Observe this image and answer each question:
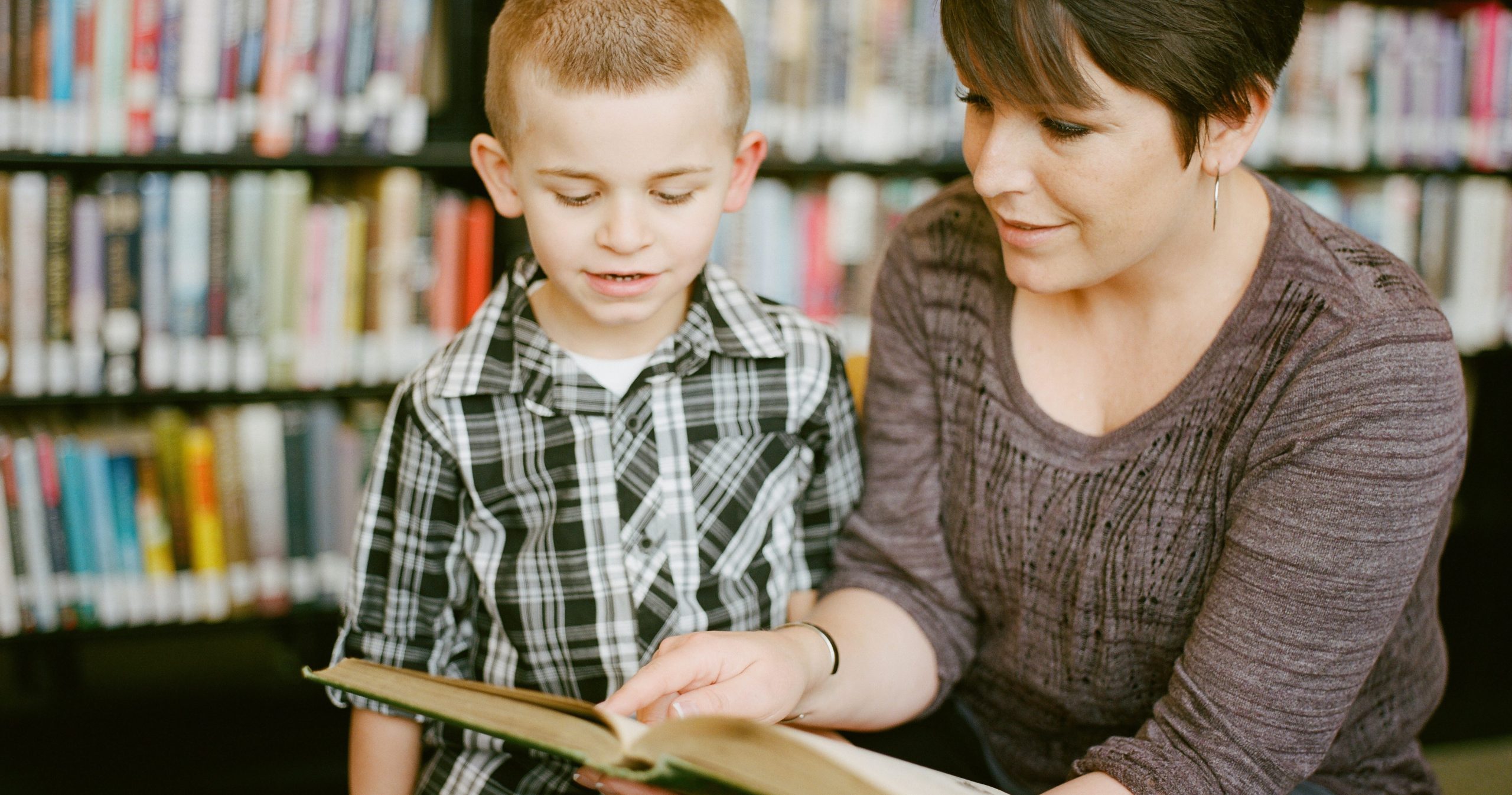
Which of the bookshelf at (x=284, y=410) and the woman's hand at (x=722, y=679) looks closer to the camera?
the woman's hand at (x=722, y=679)

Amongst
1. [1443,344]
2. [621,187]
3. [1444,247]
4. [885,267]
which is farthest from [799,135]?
[1444,247]

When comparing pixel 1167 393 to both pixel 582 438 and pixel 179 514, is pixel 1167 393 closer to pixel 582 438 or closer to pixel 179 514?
pixel 582 438

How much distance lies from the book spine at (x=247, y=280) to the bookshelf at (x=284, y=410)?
0.11 ft

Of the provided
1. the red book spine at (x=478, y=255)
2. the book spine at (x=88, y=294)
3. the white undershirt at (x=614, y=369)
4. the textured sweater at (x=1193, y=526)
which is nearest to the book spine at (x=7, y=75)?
the book spine at (x=88, y=294)

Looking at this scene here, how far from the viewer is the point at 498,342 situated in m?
1.04

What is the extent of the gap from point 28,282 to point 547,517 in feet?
3.40

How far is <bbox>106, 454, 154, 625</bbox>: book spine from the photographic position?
66.7 inches

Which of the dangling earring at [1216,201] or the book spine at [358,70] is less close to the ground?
the book spine at [358,70]

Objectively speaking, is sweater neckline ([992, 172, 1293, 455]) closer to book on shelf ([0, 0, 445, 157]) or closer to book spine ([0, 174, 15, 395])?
book on shelf ([0, 0, 445, 157])

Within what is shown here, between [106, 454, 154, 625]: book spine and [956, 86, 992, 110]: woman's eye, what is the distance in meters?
1.37

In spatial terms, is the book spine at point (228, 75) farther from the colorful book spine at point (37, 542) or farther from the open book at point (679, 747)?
the open book at point (679, 747)

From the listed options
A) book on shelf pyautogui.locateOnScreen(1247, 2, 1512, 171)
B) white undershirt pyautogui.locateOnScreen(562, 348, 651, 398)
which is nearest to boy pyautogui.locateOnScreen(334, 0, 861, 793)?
white undershirt pyautogui.locateOnScreen(562, 348, 651, 398)

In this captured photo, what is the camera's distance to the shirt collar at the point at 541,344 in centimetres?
101

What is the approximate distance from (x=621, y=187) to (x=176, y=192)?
3.40ft
